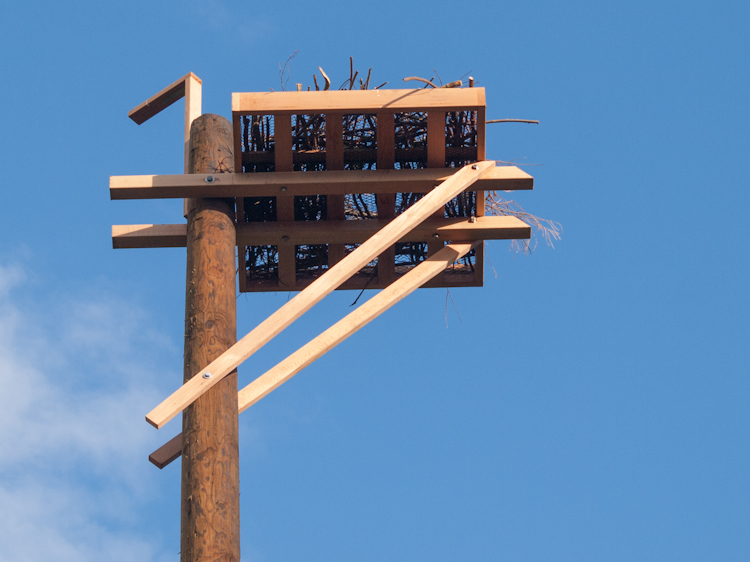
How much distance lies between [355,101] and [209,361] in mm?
1575

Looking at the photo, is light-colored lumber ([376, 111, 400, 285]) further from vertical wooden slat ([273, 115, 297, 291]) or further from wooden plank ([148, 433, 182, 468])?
wooden plank ([148, 433, 182, 468])

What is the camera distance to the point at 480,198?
642 centimetres

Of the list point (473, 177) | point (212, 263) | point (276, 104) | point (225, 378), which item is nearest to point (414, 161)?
point (473, 177)

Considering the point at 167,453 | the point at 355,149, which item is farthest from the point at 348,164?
the point at 167,453

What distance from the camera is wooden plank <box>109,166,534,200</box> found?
238 inches

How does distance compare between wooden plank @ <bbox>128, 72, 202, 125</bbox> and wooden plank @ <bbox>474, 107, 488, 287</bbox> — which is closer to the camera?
wooden plank @ <bbox>474, 107, 488, 287</bbox>

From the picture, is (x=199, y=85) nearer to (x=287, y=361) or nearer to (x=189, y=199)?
(x=189, y=199)

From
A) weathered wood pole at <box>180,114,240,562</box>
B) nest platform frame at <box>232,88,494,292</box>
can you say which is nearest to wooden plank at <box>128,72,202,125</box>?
weathered wood pole at <box>180,114,240,562</box>

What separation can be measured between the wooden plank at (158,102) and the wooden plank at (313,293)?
1.85 metres

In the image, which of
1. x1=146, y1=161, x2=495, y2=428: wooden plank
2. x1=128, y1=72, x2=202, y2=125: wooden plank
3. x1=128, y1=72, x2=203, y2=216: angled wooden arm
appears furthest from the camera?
x1=128, y1=72, x2=202, y2=125: wooden plank

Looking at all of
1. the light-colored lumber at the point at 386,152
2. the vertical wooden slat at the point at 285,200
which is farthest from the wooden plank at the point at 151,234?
the light-colored lumber at the point at 386,152

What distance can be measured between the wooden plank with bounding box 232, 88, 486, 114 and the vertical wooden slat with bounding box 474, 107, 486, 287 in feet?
0.42

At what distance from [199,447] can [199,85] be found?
8.90 feet

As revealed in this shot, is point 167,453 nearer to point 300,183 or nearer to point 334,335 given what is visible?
point 334,335
